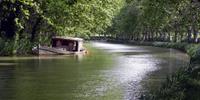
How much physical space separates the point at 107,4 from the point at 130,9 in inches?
2792

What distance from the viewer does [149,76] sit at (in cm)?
3481

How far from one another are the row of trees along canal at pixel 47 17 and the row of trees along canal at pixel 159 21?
20.0ft

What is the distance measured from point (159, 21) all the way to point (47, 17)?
16.9m

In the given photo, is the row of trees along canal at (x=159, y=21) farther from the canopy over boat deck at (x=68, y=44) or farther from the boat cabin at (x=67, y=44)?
the boat cabin at (x=67, y=44)

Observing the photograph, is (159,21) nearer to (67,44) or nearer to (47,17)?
(67,44)

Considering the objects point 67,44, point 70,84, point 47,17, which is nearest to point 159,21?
point 67,44

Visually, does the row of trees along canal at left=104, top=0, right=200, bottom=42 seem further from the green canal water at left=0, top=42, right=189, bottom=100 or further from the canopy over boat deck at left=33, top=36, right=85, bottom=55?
the canopy over boat deck at left=33, top=36, right=85, bottom=55

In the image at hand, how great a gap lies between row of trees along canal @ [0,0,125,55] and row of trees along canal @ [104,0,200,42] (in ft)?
20.0

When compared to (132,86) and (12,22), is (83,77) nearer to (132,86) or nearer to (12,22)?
(132,86)

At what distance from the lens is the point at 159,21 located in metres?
68.9

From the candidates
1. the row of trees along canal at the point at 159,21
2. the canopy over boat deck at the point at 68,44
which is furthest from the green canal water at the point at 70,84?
the canopy over boat deck at the point at 68,44

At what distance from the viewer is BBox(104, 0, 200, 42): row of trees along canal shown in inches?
1524

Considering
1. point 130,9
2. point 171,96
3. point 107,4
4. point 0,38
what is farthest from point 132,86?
point 130,9

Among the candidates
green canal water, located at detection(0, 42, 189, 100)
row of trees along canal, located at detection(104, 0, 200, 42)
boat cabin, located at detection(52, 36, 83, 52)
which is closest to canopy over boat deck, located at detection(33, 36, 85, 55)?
boat cabin, located at detection(52, 36, 83, 52)
